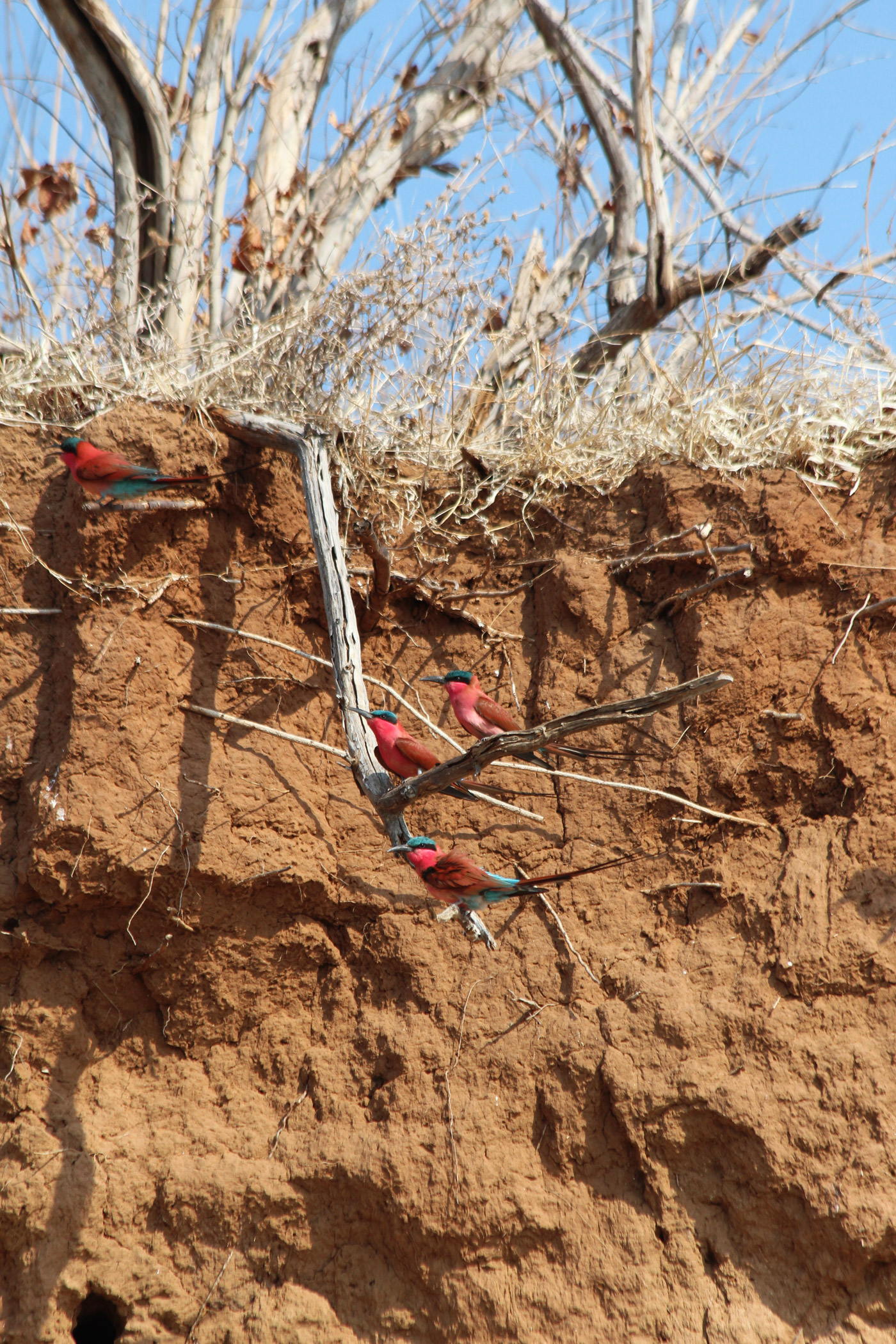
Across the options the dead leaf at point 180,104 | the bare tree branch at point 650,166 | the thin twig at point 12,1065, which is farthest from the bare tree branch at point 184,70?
the thin twig at point 12,1065

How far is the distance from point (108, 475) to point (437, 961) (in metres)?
2.27

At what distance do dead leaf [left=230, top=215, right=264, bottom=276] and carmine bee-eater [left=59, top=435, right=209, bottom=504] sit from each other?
Result: 7.82 ft

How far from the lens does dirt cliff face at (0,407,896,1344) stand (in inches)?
130

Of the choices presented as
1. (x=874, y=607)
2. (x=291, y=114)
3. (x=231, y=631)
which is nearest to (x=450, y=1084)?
(x=231, y=631)

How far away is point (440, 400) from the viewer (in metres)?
4.47

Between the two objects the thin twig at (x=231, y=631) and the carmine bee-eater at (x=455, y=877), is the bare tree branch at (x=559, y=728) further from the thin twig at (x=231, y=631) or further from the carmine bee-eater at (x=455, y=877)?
the thin twig at (x=231, y=631)

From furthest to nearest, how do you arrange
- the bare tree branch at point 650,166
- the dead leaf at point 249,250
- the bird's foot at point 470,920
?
the dead leaf at point 249,250
the bare tree branch at point 650,166
the bird's foot at point 470,920

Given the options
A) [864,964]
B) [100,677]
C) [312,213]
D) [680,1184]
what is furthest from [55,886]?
[312,213]

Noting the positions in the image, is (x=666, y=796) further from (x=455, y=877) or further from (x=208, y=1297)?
(x=208, y=1297)

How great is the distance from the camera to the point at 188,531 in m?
4.02

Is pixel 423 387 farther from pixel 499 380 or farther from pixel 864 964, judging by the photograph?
pixel 864 964

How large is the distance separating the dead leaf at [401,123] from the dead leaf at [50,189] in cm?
206

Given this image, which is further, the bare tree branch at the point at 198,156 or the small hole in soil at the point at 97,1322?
the bare tree branch at the point at 198,156

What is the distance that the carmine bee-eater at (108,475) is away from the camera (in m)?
3.69
